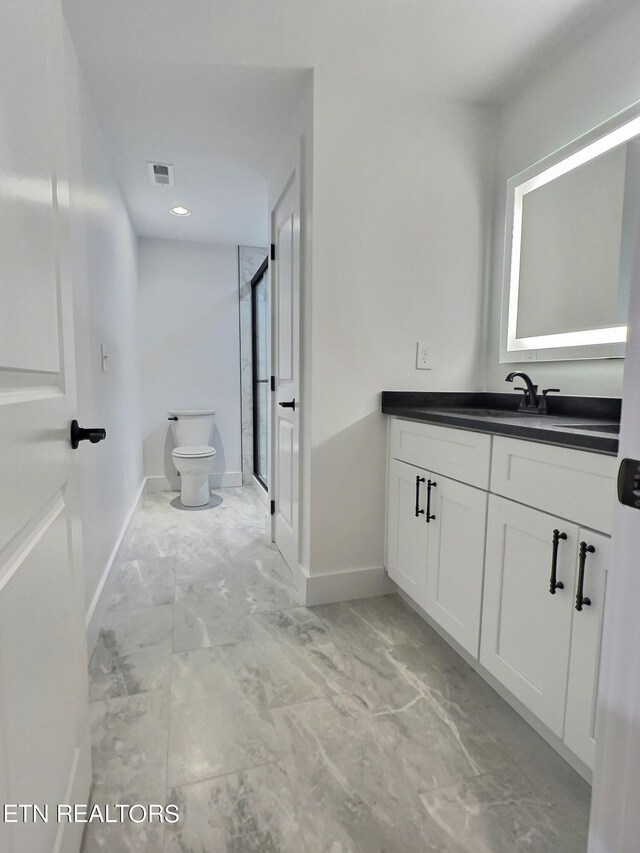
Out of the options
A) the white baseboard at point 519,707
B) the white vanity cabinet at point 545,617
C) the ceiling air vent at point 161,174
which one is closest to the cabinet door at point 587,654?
the white vanity cabinet at point 545,617

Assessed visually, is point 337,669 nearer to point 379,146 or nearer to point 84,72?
point 379,146

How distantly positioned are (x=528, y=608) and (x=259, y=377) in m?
3.36

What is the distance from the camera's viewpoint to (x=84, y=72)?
6.02 ft

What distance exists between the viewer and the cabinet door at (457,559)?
143 cm

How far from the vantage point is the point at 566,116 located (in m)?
1.74

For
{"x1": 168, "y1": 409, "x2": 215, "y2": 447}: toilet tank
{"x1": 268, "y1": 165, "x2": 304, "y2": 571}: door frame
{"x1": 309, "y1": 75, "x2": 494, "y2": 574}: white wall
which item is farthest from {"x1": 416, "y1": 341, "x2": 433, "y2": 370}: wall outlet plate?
{"x1": 168, "y1": 409, "x2": 215, "y2": 447}: toilet tank

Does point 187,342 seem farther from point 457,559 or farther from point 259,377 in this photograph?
point 457,559

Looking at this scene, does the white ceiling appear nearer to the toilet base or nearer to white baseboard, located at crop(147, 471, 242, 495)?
the toilet base

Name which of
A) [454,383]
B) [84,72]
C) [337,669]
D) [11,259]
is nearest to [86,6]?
[84,72]

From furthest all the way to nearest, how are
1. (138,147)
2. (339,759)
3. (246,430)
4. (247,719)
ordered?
(246,430)
(138,147)
(247,719)
(339,759)

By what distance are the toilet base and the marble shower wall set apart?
0.76 metres

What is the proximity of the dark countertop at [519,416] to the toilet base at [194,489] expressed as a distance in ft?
6.86

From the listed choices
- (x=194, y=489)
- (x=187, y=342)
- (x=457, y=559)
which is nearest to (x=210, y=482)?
(x=194, y=489)

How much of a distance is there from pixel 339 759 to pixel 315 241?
186cm
